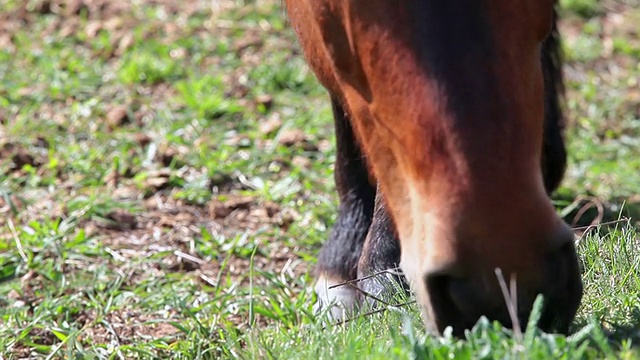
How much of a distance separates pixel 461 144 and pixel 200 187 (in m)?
2.21

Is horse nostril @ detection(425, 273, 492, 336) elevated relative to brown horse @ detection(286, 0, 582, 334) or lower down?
lower down

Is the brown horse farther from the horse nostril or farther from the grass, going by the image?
the grass

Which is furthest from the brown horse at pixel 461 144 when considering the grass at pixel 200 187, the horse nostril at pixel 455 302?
the grass at pixel 200 187

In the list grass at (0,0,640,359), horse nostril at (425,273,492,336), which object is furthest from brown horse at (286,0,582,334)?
A: grass at (0,0,640,359)

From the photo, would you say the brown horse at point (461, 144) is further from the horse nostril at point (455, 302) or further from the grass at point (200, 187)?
the grass at point (200, 187)

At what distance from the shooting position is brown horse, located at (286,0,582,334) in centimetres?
197

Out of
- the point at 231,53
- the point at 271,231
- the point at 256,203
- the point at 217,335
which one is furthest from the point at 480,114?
the point at 231,53

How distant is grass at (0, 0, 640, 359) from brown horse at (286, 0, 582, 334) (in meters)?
0.11

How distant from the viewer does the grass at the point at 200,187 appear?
7.95ft

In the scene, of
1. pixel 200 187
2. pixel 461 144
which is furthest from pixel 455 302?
pixel 200 187

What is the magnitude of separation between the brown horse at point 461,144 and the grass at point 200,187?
0.11 m

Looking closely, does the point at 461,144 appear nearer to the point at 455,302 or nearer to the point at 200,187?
the point at 455,302

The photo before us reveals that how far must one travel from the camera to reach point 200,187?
4.12m

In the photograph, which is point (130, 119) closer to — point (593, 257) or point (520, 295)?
point (593, 257)
